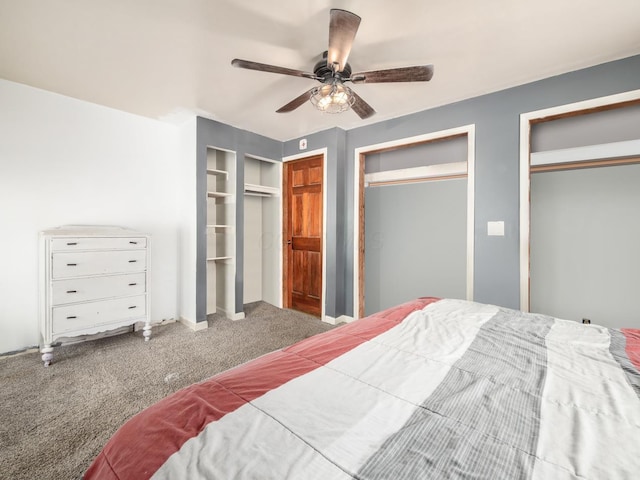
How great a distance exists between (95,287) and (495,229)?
3.78m

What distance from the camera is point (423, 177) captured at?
337cm

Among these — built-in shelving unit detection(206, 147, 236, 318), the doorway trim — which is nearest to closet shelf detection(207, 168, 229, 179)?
built-in shelving unit detection(206, 147, 236, 318)

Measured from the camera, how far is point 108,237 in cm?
269

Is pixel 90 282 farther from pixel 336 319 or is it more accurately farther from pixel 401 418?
pixel 401 418

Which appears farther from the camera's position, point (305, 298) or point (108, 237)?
point (305, 298)

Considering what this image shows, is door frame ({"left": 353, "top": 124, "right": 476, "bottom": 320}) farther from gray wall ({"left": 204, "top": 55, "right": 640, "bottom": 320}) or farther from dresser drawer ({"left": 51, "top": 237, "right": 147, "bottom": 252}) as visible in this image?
dresser drawer ({"left": 51, "top": 237, "right": 147, "bottom": 252})

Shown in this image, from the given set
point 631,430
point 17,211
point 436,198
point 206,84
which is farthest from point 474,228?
point 17,211

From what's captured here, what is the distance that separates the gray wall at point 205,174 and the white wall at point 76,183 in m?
0.22

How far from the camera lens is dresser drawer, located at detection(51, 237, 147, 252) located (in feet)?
7.98

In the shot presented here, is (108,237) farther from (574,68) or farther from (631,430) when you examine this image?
(574,68)

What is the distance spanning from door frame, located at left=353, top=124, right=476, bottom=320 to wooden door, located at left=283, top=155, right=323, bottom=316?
0.50 m

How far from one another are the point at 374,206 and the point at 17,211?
3722 millimetres

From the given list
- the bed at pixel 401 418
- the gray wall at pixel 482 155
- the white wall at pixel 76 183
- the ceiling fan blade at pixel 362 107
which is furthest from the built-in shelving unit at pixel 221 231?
the bed at pixel 401 418

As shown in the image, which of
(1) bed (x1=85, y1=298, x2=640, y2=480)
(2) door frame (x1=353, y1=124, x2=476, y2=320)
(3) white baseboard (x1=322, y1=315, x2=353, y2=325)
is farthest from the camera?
(3) white baseboard (x1=322, y1=315, x2=353, y2=325)
